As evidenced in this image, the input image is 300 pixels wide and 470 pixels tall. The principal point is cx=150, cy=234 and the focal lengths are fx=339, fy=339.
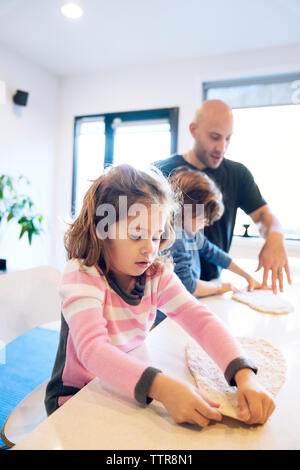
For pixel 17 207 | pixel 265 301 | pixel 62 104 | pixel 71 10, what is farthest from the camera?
pixel 62 104

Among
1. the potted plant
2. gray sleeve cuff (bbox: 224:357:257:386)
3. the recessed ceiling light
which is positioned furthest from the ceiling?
gray sleeve cuff (bbox: 224:357:257:386)

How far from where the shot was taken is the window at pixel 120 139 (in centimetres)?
392

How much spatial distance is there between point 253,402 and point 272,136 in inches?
134

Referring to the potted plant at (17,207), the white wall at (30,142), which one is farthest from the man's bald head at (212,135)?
the white wall at (30,142)

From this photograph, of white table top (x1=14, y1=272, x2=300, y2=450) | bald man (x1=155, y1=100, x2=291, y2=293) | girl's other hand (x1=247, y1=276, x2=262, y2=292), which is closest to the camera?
white table top (x1=14, y1=272, x2=300, y2=450)

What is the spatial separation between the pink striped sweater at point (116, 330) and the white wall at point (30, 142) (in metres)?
3.38

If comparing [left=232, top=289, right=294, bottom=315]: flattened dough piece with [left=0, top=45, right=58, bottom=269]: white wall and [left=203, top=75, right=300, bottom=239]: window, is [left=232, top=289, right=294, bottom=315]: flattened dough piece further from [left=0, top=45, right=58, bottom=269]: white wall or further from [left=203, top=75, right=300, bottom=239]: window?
[left=0, top=45, right=58, bottom=269]: white wall

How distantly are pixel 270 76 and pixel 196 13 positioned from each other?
1.09 m

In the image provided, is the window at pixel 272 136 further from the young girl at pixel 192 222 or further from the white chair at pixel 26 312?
the white chair at pixel 26 312

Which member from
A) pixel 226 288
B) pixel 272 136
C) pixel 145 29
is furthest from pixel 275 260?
pixel 145 29

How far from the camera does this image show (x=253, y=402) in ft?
1.72

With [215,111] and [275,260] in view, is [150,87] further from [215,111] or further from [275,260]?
[275,260]

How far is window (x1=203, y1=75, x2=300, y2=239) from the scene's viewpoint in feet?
11.2

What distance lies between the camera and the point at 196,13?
111 inches
